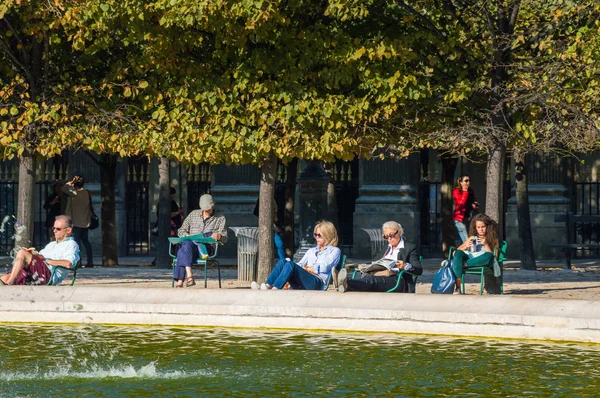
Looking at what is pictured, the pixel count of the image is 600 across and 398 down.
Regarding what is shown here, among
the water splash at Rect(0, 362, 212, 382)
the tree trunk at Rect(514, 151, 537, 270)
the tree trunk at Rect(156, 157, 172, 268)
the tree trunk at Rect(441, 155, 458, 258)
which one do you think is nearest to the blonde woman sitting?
the water splash at Rect(0, 362, 212, 382)

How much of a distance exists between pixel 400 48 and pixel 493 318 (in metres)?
4.58

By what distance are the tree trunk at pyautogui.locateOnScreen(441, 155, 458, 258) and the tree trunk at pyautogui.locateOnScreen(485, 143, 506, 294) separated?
7.13 meters

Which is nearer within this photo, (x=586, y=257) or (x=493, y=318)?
(x=493, y=318)

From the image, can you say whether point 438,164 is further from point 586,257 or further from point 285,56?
point 285,56

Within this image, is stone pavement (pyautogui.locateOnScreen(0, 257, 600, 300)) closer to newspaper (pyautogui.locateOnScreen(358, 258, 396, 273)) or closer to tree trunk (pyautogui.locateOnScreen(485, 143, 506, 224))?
tree trunk (pyautogui.locateOnScreen(485, 143, 506, 224))

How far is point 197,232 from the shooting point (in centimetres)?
1673

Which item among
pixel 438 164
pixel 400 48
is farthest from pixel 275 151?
pixel 438 164

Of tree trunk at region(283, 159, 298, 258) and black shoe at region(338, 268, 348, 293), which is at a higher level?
tree trunk at region(283, 159, 298, 258)

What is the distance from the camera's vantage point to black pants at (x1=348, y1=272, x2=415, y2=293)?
1344cm

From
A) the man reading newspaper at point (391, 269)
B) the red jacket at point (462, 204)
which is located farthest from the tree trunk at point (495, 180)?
the red jacket at point (462, 204)

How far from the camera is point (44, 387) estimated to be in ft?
31.3

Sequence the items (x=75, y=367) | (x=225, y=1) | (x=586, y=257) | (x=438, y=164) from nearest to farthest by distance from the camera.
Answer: (x=75, y=367) < (x=225, y=1) < (x=586, y=257) < (x=438, y=164)

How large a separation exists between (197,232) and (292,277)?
10.8ft

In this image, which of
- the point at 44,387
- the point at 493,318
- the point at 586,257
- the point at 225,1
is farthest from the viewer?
the point at 586,257
